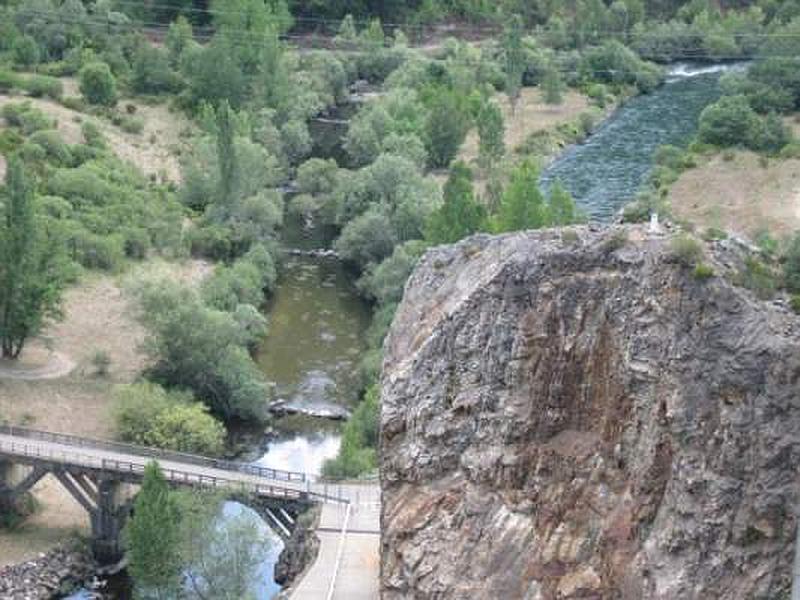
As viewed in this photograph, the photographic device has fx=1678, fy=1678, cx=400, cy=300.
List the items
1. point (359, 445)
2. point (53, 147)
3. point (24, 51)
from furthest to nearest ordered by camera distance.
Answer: point (24, 51) → point (53, 147) → point (359, 445)

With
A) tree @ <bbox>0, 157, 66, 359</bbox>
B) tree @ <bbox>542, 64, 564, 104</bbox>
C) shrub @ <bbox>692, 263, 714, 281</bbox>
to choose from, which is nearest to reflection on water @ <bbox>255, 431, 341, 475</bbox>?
tree @ <bbox>0, 157, 66, 359</bbox>

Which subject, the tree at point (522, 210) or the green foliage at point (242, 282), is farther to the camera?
the green foliage at point (242, 282)

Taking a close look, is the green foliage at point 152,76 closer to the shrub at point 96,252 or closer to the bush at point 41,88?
the bush at point 41,88

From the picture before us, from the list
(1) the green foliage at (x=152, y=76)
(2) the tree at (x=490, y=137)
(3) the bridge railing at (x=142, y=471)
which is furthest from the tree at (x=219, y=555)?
(1) the green foliage at (x=152, y=76)

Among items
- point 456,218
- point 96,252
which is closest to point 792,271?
point 456,218

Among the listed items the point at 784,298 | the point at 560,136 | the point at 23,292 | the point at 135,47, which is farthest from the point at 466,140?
the point at 784,298

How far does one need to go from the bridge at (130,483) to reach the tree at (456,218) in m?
20.8

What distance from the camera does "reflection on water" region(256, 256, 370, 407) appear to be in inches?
3280

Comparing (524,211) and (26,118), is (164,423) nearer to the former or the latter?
(524,211)

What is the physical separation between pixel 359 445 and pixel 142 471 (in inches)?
363

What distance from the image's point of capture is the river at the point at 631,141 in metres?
113

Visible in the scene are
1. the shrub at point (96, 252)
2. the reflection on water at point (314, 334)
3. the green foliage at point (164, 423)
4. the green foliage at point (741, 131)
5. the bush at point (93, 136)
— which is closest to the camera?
the green foliage at point (164, 423)

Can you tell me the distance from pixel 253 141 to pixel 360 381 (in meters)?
38.8

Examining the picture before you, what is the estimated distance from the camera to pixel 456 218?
84375 mm
